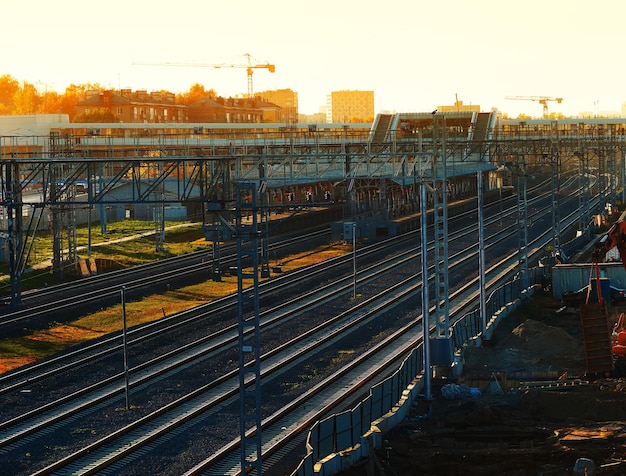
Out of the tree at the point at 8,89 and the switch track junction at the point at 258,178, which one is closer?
the switch track junction at the point at 258,178

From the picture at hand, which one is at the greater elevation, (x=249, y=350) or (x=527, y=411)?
(x=249, y=350)

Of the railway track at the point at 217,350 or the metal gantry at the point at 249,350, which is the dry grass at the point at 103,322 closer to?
the metal gantry at the point at 249,350

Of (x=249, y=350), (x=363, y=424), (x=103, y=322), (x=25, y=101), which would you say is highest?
(x=25, y=101)

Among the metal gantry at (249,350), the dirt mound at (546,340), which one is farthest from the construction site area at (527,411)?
the metal gantry at (249,350)

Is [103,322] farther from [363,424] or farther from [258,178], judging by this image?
[363,424]

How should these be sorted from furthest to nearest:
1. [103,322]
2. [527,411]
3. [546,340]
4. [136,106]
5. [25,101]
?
[25,101] → [136,106] → [103,322] → [546,340] → [527,411]

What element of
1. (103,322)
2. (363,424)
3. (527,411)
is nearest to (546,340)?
(527,411)

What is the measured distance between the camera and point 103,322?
3347cm

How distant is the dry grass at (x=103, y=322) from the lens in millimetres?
29031

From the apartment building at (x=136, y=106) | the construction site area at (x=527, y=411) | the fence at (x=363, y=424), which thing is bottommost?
the construction site area at (x=527, y=411)

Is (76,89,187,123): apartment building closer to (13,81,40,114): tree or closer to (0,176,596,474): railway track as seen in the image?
(13,81,40,114): tree

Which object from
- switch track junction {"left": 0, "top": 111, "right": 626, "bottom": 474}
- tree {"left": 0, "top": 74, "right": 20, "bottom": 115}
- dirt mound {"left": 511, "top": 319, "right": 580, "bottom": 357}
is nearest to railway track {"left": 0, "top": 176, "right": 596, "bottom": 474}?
switch track junction {"left": 0, "top": 111, "right": 626, "bottom": 474}

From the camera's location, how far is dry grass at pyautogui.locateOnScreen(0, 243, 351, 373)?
2903 centimetres

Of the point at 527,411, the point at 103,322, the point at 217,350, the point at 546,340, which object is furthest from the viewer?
the point at 103,322
